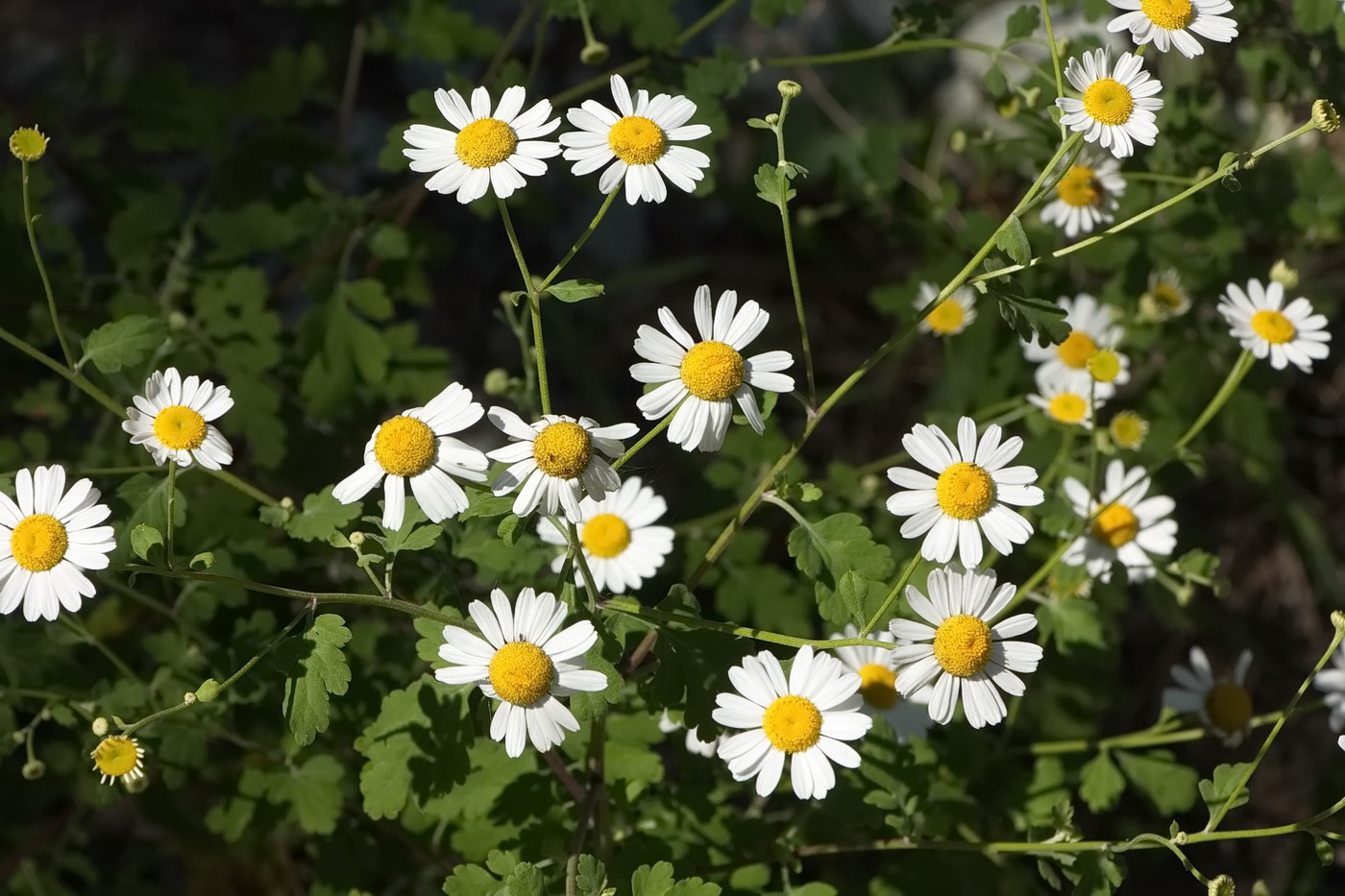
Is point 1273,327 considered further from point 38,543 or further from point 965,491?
point 38,543

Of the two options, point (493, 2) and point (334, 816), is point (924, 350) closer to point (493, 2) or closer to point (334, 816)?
point (493, 2)

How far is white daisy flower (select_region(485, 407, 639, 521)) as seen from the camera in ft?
6.12

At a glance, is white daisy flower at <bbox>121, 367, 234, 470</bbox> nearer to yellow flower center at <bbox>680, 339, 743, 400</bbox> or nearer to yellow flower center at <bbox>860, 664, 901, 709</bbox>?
yellow flower center at <bbox>680, 339, 743, 400</bbox>

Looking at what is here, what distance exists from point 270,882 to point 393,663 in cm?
118

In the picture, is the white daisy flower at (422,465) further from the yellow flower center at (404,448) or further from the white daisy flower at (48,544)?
the white daisy flower at (48,544)

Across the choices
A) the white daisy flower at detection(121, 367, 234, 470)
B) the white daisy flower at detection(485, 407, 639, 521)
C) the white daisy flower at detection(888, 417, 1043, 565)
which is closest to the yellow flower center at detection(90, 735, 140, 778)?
the white daisy flower at detection(121, 367, 234, 470)

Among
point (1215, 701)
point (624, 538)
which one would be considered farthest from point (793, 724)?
point (1215, 701)

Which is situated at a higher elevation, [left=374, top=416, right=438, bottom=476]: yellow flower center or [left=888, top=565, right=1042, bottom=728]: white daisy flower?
[left=374, top=416, right=438, bottom=476]: yellow flower center

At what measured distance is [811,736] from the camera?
2.01 metres

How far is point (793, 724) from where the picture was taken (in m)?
2.00

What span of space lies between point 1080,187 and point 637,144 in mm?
1241

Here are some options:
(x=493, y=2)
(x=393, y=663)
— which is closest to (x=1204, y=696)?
(x=393, y=663)

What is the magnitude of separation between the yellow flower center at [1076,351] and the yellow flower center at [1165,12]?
834 millimetres

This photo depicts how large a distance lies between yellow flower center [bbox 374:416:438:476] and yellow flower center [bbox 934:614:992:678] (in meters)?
0.96
